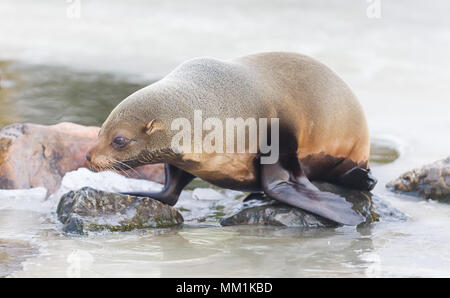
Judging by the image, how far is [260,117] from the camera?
4391mm

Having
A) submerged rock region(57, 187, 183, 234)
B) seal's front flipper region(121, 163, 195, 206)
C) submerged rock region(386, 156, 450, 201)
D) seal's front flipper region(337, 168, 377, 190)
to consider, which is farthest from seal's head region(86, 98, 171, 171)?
submerged rock region(386, 156, 450, 201)

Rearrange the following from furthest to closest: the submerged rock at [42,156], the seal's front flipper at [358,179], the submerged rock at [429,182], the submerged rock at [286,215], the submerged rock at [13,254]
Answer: the submerged rock at [42,156]
the submerged rock at [429,182]
the seal's front flipper at [358,179]
the submerged rock at [286,215]
the submerged rock at [13,254]

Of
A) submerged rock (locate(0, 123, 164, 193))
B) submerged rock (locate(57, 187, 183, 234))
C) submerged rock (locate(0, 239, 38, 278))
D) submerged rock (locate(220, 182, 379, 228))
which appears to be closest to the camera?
submerged rock (locate(0, 239, 38, 278))

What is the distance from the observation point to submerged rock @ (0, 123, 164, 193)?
543 cm

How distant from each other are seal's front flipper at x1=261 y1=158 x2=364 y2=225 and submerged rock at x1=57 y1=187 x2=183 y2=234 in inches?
26.7

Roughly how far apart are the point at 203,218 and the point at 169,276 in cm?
187

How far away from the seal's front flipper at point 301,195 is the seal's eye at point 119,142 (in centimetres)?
98

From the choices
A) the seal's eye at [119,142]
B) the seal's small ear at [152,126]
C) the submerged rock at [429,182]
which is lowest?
the submerged rock at [429,182]

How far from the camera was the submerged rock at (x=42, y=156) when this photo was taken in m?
5.43

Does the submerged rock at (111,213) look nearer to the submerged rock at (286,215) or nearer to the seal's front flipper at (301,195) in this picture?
the submerged rock at (286,215)

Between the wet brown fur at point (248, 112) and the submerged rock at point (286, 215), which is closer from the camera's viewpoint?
the wet brown fur at point (248, 112)

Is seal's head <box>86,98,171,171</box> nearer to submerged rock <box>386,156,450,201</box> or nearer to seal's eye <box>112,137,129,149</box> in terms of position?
seal's eye <box>112,137,129,149</box>

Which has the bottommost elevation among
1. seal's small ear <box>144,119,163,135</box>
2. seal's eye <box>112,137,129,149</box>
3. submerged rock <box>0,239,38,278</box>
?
submerged rock <box>0,239,38,278</box>

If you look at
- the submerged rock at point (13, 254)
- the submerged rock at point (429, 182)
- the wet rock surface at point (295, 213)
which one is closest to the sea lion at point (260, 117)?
the wet rock surface at point (295, 213)
